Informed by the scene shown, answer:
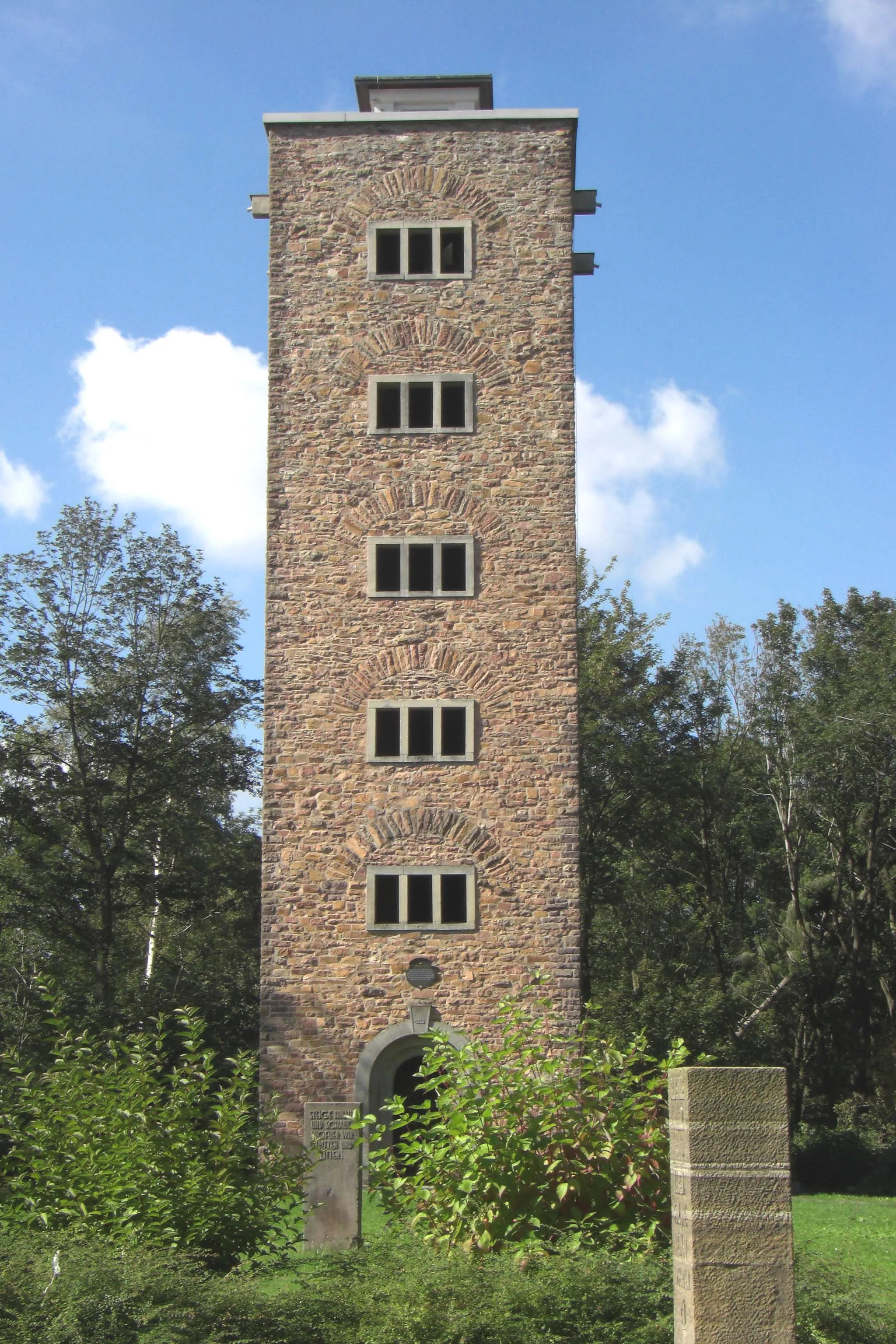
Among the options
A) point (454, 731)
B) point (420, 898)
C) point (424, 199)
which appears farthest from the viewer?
point (424, 199)

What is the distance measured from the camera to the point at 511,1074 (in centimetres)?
1027

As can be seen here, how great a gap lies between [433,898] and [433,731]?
7.72 ft

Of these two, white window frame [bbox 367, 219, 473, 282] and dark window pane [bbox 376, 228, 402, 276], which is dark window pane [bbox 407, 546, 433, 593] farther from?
dark window pane [bbox 376, 228, 402, 276]

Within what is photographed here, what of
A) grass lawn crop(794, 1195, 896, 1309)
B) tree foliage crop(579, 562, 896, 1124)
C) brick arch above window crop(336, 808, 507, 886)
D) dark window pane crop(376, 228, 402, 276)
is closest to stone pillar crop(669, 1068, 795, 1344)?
grass lawn crop(794, 1195, 896, 1309)

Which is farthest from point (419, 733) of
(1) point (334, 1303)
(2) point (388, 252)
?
(1) point (334, 1303)

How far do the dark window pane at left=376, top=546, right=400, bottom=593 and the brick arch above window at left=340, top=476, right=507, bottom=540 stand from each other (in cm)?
35

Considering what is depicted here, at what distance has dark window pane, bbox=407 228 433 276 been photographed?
23.2m

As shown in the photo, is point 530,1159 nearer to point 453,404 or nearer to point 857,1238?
point 857,1238

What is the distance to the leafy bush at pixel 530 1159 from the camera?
977 cm

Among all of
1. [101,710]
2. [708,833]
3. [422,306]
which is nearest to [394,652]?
[422,306]

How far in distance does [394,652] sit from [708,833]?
59.6 ft

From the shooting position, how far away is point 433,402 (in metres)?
22.5

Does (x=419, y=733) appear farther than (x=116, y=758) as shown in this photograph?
No

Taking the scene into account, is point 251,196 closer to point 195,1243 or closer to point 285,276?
point 285,276
